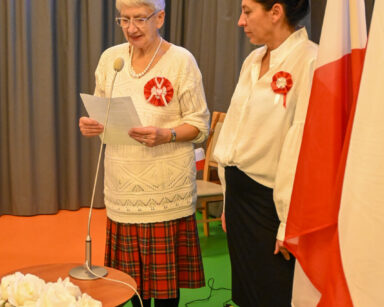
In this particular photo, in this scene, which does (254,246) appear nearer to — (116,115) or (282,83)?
(282,83)

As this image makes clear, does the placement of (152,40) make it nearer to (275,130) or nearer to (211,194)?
(275,130)

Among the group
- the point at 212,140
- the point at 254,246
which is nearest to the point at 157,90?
the point at 254,246

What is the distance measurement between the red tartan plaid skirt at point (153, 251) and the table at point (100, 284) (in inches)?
18.2

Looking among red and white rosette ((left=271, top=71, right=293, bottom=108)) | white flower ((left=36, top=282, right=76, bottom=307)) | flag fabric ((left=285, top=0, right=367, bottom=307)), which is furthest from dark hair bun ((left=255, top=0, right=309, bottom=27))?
white flower ((left=36, top=282, right=76, bottom=307))

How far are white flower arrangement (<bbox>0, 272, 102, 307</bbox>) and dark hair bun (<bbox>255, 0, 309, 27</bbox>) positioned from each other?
1.08m

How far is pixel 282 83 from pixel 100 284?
85 centimetres

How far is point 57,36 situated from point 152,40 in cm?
285

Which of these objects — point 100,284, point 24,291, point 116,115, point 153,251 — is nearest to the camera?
point 24,291

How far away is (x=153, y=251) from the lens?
2285 millimetres

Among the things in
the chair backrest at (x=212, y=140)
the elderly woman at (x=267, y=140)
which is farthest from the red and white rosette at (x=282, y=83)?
the chair backrest at (x=212, y=140)

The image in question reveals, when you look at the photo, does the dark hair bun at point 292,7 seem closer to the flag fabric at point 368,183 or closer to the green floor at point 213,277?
the flag fabric at point 368,183

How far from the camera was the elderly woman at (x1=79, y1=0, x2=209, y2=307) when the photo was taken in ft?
7.23

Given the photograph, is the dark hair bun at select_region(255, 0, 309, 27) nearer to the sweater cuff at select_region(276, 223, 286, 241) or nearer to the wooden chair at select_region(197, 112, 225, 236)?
the sweater cuff at select_region(276, 223, 286, 241)

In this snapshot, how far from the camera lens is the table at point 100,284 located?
5.20 feet
